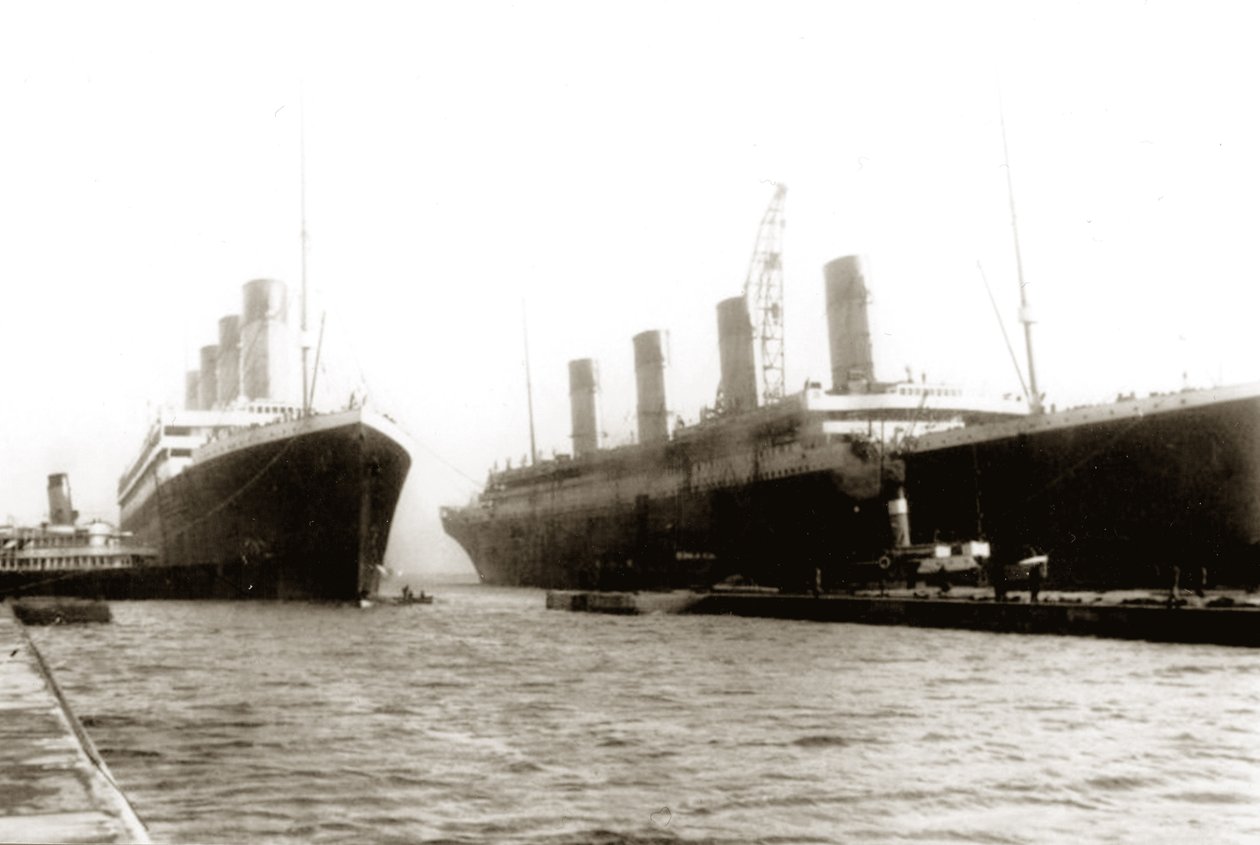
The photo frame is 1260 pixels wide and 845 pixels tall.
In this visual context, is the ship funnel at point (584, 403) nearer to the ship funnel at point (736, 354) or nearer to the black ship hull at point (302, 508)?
the ship funnel at point (736, 354)

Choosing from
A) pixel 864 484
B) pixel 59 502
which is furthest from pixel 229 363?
pixel 864 484

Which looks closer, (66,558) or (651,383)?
(66,558)

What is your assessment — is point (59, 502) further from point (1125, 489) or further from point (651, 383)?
point (1125, 489)

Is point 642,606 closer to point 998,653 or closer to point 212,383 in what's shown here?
point 998,653

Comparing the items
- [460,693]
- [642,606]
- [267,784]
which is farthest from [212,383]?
[267,784]

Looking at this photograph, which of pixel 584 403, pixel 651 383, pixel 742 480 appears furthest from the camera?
pixel 584 403

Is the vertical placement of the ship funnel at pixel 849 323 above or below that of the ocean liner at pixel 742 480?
above

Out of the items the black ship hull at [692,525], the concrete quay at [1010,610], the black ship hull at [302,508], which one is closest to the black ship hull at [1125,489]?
the black ship hull at [692,525]
